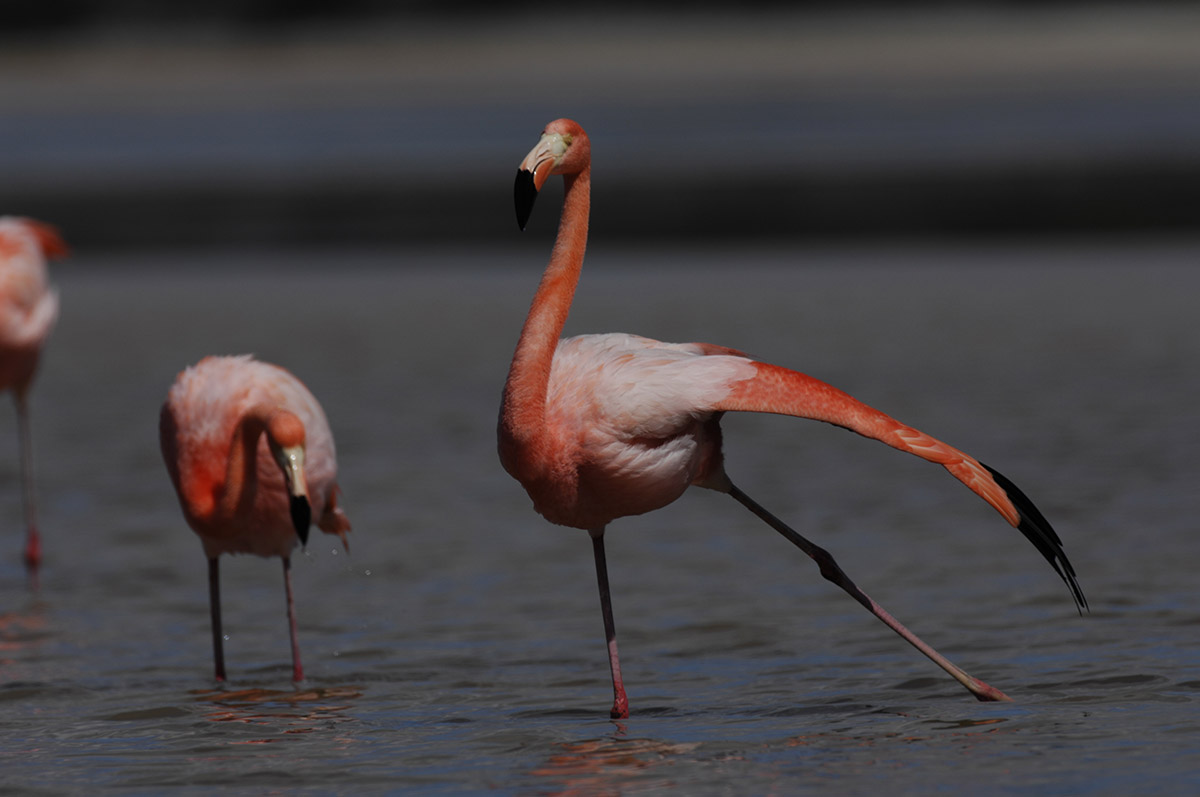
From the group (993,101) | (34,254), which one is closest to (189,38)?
(993,101)

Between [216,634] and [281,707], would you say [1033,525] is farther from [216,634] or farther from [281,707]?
[216,634]

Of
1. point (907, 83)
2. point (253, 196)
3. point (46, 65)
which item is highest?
point (46, 65)

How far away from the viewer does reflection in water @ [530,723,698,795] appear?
4465 mm

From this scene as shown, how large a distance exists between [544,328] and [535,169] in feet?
1.49

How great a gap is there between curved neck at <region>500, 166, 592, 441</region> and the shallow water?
845 millimetres

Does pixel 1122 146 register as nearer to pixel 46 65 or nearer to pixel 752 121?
pixel 752 121

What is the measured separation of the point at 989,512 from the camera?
7.60 m

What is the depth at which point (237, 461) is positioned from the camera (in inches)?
231

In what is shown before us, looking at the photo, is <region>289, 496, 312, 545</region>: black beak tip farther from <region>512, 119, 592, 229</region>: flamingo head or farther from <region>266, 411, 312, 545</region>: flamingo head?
<region>512, 119, 592, 229</region>: flamingo head

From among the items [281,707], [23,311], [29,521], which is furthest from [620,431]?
[23,311]

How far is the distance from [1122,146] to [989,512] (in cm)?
1757

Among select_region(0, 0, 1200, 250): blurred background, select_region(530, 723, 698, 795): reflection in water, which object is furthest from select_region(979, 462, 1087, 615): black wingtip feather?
select_region(0, 0, 1200, 250): blurred background

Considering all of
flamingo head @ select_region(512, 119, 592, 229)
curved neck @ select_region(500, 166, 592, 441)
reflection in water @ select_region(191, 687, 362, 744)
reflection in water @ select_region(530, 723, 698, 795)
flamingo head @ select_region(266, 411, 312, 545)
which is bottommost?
reflection in water @ select_region(530, 723, 698, 795)

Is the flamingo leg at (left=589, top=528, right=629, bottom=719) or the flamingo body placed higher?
the flamingo body
